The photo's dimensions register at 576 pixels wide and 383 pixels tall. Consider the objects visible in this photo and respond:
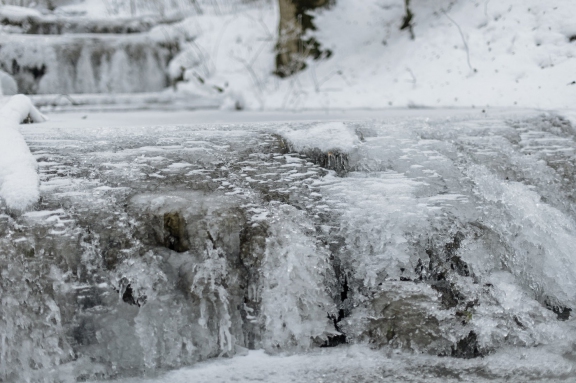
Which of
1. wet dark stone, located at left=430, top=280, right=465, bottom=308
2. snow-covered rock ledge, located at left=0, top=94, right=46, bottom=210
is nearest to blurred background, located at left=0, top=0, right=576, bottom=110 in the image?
wet dark stone, located at left=430, top=280, right=465, bottom=308

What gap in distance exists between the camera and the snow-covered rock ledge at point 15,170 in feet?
8.75

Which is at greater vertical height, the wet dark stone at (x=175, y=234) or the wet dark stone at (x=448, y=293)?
the wet dark stone at (x=175, y=234)

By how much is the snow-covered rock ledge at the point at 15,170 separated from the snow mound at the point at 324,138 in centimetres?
149

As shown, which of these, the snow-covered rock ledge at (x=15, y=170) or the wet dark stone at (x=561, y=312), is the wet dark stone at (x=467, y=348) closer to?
the wet dark stone at (x=561, y=312)

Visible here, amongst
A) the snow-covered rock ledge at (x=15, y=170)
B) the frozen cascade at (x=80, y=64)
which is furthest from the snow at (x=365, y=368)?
the frozen cascade at (x=80, y=64)

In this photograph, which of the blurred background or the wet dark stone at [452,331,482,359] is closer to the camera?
the wet dark stone at [452,331,482,359]

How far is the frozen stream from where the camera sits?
246 cm

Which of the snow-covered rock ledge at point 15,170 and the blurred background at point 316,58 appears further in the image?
the blurred background at point 316,58

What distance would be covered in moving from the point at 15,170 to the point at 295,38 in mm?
6068

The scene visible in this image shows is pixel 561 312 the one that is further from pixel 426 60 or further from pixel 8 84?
pixel 8 84

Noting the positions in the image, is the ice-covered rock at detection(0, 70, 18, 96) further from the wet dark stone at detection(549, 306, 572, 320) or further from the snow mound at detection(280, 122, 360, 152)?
the wet dark stone at detection(549, 306, 572, 320)

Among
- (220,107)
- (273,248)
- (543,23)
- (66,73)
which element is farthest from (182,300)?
(66,73)

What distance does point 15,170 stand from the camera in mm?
2846

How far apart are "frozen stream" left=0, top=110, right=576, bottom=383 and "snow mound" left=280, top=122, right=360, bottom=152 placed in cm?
18
